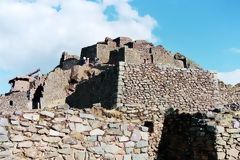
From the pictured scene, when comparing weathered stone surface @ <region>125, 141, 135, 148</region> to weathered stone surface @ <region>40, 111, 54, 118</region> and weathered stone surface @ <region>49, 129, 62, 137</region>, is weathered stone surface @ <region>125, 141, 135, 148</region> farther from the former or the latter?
weathered stone surface @ <region>40, 111, 54, 118</region>

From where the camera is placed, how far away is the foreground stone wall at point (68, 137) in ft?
26.6

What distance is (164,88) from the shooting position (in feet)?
62.0

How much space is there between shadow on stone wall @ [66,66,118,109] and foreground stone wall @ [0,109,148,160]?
28.3 ft

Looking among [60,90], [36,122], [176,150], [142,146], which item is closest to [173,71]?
[176,150]

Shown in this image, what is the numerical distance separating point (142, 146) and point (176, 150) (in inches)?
81.4

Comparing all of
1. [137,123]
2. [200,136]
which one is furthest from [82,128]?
[200,136]

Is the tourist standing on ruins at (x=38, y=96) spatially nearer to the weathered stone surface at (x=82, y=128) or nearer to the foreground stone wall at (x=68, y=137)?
the foreground stone wall at (x=68, y=137)

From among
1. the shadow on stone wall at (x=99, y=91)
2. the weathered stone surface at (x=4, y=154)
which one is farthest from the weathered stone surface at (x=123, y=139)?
the shadow on stone wall at (x=99, y=91)

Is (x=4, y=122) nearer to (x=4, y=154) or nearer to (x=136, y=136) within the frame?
(x=4, y=154)

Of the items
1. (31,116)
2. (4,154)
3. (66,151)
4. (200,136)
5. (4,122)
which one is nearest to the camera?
(4,154)

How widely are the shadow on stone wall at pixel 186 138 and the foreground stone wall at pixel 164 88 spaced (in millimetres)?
6217

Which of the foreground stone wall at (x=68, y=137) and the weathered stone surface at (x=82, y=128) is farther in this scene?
the weathered stone surface at (x=82, y=128)

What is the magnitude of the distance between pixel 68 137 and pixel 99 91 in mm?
12039

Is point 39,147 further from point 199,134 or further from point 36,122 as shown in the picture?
point 199,134
